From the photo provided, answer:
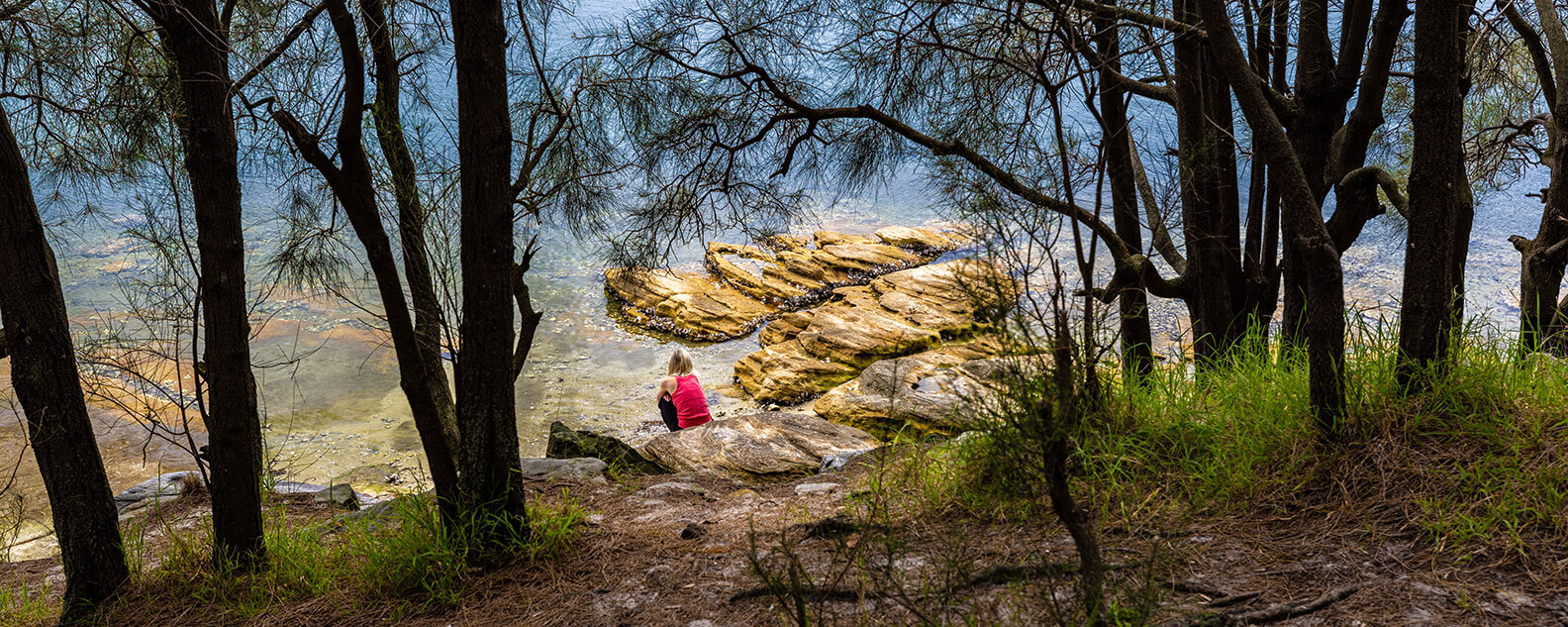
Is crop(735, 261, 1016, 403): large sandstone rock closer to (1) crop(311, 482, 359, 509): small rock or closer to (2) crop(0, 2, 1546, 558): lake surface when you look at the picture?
(2) crop(0, 2, 1546, 558): lake surface

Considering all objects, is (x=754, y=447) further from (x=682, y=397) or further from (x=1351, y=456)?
(x=1351, y=456)

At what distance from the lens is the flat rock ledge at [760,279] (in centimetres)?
1123

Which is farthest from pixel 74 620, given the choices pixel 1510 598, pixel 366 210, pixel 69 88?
pixel 1510 598

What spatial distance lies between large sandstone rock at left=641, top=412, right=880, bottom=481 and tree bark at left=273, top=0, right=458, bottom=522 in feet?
6.00

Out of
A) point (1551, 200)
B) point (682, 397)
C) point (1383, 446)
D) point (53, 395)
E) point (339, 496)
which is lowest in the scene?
point (339, 496)

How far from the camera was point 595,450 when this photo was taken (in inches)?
184

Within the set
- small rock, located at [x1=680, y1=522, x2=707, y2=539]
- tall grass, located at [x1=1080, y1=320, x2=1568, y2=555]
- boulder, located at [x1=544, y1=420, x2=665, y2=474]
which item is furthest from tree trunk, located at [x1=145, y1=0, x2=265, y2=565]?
tall grass, located at [x1=1080, y1=320, x2=1568, y2=555]

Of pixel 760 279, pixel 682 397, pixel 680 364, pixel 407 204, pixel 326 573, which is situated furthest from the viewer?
pixel 760 279

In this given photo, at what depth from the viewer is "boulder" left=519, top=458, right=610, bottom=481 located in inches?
157

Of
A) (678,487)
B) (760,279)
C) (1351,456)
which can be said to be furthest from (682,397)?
(760,279)

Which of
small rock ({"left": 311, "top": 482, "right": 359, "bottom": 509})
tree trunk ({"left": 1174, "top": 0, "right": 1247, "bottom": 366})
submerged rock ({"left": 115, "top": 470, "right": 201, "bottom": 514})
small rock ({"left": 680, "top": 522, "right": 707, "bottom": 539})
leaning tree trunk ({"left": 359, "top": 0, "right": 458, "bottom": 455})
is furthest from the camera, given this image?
submerged rock ({"left": 115, "top": 470, "right": 201, "bottom": 514})

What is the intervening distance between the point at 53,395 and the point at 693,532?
194 cm

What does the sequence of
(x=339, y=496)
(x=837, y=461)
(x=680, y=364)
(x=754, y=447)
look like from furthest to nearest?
1. (x=680, y=364)
2. (x=754, y=447)
3. (x=837, y=461)
4. (x=339, y=496)

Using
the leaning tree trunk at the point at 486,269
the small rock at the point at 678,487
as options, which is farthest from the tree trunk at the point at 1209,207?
the leaning tree trunk at the point at 486,269
